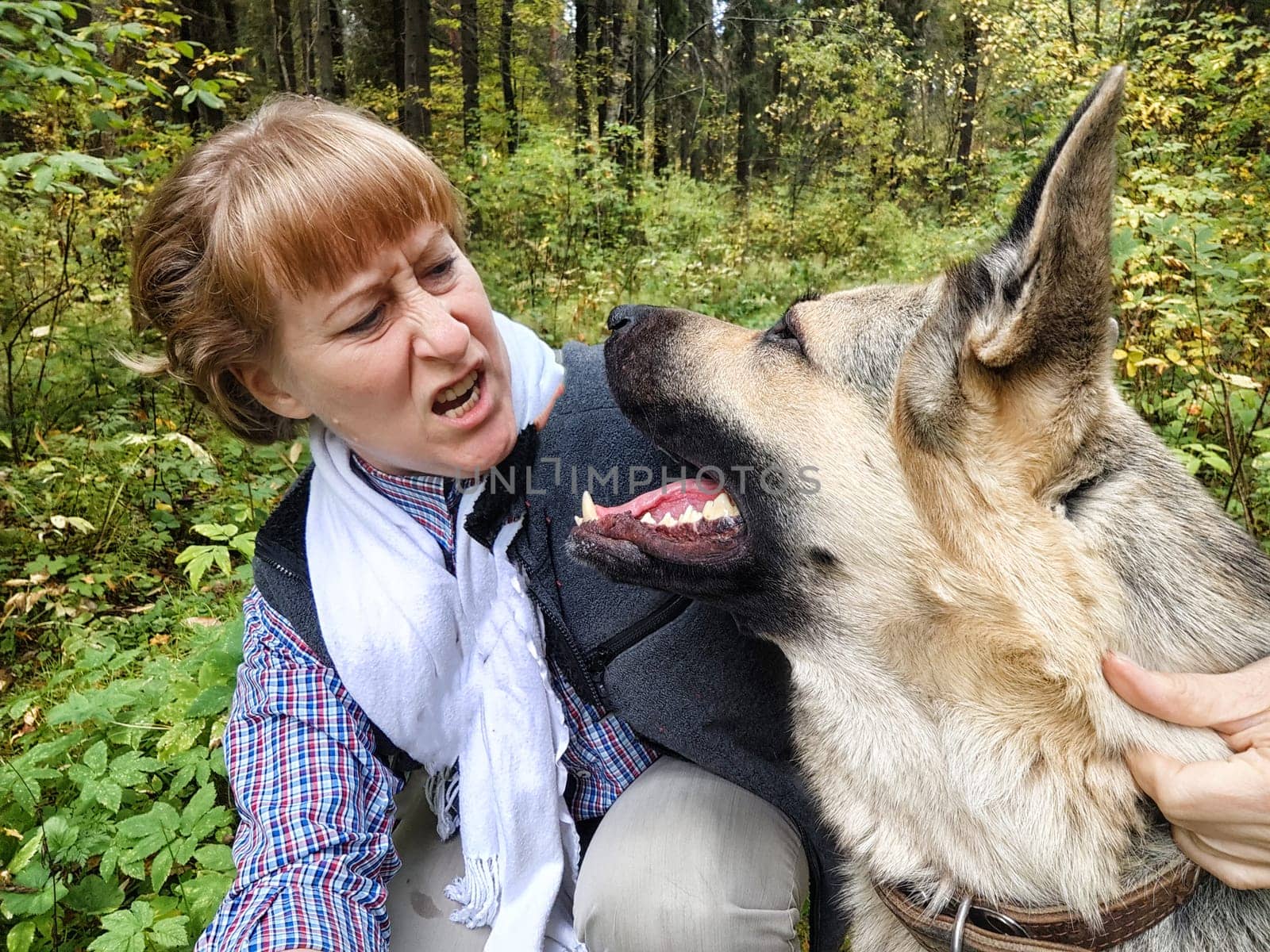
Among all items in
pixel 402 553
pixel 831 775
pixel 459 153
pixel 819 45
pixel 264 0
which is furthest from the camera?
pixel 264 0

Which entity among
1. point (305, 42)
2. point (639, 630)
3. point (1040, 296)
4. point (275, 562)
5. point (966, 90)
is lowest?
point (639, 630)

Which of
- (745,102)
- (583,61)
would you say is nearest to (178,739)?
(583,61)

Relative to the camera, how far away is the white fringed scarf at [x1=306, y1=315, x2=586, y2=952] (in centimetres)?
189

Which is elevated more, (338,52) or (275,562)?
(338,52)

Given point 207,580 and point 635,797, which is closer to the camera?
point 635,797

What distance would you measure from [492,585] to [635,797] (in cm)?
63

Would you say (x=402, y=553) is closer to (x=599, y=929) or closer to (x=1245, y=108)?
(x=599, y=929)

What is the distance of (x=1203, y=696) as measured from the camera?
1359mm

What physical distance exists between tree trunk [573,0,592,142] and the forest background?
0.18ft

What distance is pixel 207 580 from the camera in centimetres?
377

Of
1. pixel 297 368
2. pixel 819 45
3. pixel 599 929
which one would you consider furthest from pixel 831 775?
pixel 819 45

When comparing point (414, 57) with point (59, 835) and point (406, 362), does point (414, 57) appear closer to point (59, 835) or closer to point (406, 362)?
point (406, 362)

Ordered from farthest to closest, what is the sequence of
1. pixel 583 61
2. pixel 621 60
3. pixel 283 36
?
pixel 583 61, pixel 283 36, pixel 621 60

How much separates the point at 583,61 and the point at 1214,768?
1344 cm
